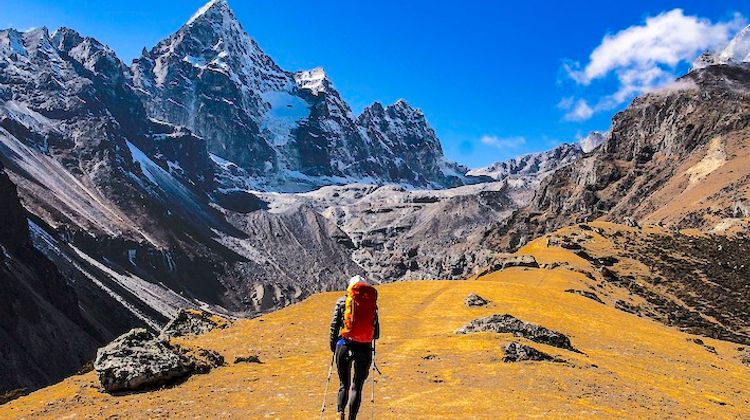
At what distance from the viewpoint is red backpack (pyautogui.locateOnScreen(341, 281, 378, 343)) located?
15641mm

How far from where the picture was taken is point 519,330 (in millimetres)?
28953

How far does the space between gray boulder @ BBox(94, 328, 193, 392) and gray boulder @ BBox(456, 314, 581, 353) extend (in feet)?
44.3

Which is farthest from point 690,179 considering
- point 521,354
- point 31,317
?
point 31,317

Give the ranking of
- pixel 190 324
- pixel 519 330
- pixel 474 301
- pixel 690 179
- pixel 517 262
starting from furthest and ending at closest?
pixel 690 179
pixel 517 262
pixel 474 301
pixel 190 324
pixel 519 330

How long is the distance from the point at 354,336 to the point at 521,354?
420 inches

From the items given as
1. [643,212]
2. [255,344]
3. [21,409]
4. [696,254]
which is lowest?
[21,409]

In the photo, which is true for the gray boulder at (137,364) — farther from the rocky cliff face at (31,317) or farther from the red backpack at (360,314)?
the rocky cliff face at (31,317)

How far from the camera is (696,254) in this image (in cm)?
7725

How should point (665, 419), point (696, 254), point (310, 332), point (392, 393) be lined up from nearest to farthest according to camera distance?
point (665, 419)
point (392, 393)
point (310, 332)
point (696, 254)

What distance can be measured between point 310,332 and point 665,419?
747 inches

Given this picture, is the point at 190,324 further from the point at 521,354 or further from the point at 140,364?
the point at 521,354

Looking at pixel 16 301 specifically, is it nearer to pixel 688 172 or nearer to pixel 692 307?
pixel 692 307

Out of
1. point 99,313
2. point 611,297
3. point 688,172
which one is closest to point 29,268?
point 99,313

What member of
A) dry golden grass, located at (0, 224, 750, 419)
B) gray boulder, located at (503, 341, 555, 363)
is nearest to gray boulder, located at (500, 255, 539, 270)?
dry golden grass, located at (0, 224, 750, 419)
